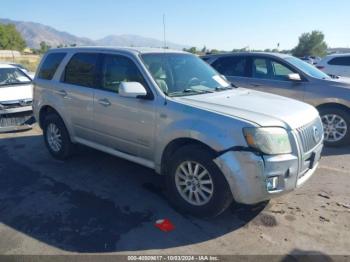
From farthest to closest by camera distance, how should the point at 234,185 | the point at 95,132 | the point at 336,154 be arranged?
the point at 336,154 → the point at 95,132 → the point at 234,185

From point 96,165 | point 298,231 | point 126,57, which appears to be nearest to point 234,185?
point 298,231

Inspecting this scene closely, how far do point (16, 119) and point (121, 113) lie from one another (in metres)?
4.57

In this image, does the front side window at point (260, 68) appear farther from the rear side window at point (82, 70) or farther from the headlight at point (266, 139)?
the headlight at point (266, 139)

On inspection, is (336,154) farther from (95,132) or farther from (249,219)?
(95,132)

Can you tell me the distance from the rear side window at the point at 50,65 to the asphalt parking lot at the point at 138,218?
1.60 metres

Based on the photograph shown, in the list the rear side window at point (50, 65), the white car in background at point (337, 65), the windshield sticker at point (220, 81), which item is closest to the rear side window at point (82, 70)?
the rear side window at point (50, 65)

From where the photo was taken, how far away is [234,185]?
129 inches

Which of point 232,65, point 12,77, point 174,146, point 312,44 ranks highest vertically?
point 312,44

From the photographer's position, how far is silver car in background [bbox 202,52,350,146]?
6379 millimetres

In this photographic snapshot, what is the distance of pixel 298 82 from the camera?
6727mm

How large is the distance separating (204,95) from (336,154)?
3.37 meters

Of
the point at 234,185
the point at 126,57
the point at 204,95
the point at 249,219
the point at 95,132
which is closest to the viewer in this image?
the point at 234,185

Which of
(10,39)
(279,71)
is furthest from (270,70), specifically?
(10,39)

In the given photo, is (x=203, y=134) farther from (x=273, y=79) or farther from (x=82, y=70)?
(x=273, y=79)
